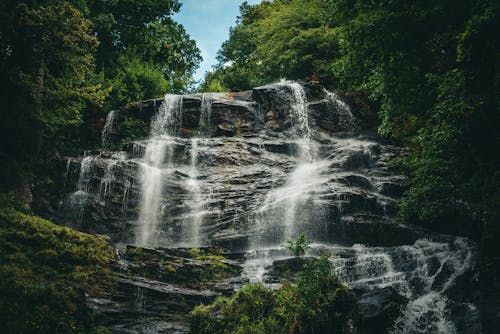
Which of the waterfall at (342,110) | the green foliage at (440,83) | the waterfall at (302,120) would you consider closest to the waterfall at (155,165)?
the waterfall at (302,120)

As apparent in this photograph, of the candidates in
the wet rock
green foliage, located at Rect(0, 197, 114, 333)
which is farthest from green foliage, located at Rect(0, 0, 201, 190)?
the wet rock

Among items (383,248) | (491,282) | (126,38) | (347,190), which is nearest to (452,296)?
(491,282)

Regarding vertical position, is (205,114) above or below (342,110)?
below

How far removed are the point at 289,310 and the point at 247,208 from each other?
7.05m

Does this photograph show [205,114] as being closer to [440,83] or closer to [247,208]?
[247,208]

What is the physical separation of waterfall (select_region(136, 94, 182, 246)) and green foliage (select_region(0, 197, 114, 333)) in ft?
13.6

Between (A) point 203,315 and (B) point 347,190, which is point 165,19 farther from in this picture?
(A) point 203,315

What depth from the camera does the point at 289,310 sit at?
33.3 ft

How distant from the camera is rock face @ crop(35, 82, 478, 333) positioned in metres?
11.5

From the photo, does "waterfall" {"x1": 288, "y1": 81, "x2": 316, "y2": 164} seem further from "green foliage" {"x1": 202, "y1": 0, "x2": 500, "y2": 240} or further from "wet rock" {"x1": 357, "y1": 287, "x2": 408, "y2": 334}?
"wet rock" {"x1": 357, "y1": 287, "x2": 408, "y2": 334}

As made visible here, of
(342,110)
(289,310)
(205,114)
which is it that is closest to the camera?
(289,310)

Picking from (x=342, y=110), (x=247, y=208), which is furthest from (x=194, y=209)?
(x=342, y=110)

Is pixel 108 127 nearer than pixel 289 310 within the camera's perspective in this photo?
No

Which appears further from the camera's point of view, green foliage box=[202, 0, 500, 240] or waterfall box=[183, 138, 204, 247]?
waterfall box=[183, 138, 204, 247]
